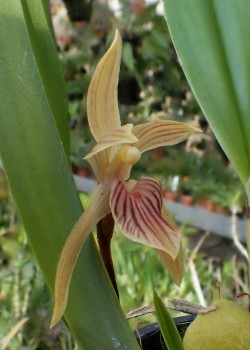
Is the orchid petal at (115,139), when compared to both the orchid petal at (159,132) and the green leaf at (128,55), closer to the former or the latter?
the orchid petal at (159,132)

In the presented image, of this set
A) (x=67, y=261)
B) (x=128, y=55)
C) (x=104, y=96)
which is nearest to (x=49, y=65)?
(x=104, y=96)

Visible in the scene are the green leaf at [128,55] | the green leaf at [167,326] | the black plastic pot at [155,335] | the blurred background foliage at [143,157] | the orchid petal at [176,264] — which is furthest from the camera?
the green leaf at [128,55]

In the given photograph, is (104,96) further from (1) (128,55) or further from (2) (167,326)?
(1) (128,55)

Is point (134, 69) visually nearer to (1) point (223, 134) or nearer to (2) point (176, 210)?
(2) point (176, 210)

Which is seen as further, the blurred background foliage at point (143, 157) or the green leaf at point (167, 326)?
the blurred background foliage at point (143, 157)

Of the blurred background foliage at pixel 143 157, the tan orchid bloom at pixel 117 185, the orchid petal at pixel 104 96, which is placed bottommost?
the blurred background foliage at pixel 143 157

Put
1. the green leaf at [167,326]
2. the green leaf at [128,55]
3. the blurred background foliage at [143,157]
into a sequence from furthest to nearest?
the green leaf at [128,55] < the blurred background foliage at [143,157] < the green leaf at [167,326]

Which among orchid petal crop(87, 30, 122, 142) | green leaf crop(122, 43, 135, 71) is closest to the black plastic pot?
orchid petal crop(87, 30, 122, 142)

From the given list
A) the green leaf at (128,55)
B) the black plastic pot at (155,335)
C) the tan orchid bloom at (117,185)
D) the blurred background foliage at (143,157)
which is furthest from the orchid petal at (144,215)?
the green leaf at (128,55)

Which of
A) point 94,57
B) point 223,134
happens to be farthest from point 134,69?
point 223,134
